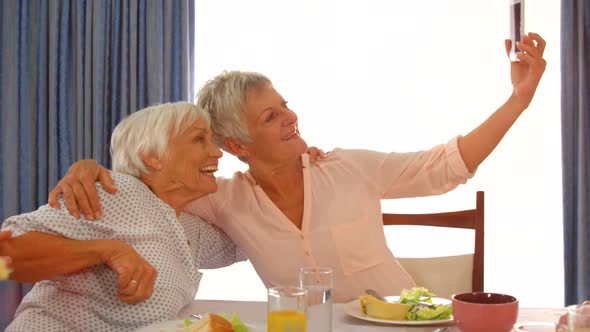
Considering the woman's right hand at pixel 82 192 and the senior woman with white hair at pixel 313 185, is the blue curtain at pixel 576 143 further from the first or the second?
the woman's right hand at pixel 82 192

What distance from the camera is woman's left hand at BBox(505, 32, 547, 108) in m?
1.81

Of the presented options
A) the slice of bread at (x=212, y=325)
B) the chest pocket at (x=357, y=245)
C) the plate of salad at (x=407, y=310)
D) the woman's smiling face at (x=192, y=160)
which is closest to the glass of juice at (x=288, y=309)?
the slice of bread at (x=212, y=325)

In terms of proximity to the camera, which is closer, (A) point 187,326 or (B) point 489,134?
(A) point 187,326

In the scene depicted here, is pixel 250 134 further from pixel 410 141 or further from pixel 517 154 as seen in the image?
pixel 517 154

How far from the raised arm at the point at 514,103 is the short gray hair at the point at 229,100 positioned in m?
0.66

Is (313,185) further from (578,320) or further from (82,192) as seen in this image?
(578,320)

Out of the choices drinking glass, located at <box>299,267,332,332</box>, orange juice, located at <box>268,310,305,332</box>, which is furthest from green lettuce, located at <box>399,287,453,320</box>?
orange juice, located at <box>268,310,305,332</box>

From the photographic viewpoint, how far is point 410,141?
360cm

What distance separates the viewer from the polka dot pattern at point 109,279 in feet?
4.93

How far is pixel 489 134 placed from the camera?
74.9 inches

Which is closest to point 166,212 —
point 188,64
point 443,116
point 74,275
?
point 74,275

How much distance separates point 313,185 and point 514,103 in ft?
2.06

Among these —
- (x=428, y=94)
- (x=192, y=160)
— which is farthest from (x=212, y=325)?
(x=428, y=94)

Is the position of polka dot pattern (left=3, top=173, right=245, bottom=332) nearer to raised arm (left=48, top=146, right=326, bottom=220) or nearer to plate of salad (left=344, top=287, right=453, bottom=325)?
raised arm (left=48, top=146, right=326, bottom=220)
